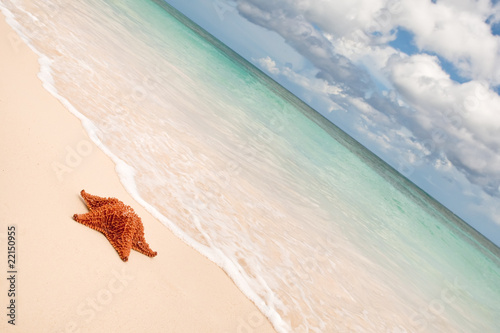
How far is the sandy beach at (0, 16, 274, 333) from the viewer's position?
120 inches

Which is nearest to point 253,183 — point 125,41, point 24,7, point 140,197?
point 140,197

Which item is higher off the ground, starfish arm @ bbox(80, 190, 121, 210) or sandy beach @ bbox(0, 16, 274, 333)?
starfish arm @ bbox(80, 190, 121, 210)

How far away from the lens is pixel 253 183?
30.1 feet

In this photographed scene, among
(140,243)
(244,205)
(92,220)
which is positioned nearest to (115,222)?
(92,220)

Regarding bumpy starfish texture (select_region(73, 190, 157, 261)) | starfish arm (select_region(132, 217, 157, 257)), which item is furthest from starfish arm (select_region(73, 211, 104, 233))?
starfish arm (select_region(132, 217, 157, 257))

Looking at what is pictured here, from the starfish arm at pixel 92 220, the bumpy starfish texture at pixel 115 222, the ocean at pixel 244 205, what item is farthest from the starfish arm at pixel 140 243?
the ocean at pixel 244 205

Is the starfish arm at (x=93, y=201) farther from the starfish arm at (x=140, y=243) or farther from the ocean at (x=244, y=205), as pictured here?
the ocean at (x=244, y=205)

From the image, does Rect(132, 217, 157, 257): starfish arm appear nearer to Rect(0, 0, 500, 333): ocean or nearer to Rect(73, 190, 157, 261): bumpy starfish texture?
Rect(73, 190, 157, 261): bumpy starfish texture

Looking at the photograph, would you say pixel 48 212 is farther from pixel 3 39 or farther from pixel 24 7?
pixel 24 7

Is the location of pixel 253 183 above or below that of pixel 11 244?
above

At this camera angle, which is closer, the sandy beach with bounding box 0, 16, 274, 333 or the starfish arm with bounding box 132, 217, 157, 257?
the sandy beach with bounding box 0, 16, 274, 333

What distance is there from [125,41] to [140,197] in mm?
13725

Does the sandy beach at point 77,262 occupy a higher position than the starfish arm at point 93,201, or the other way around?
the starfish arm at point 93,201

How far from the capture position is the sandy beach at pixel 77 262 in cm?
304
